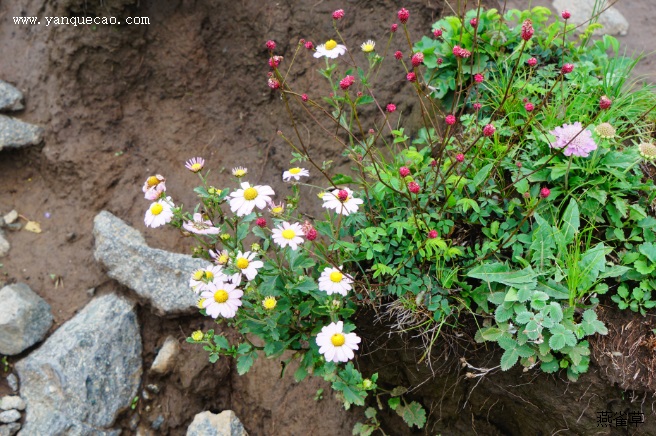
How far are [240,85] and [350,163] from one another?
110 centimetres

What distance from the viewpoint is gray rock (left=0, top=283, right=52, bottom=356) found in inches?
116

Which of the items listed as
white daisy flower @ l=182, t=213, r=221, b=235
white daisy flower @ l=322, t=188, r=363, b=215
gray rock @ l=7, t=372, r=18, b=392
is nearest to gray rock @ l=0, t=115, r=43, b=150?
gray rock @ l=7, t=372, r=18, b=392

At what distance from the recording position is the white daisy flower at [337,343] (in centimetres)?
175

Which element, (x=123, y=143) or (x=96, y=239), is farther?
(x=123, y=143)

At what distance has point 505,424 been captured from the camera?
2.25m

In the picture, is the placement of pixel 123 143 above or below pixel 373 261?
below

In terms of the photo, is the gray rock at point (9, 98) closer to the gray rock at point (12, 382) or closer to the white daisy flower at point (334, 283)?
the gray rock at point (12, 382)

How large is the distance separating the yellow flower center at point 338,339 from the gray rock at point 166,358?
1506 mm

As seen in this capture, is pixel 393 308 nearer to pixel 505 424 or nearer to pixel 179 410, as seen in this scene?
pixel 505 424

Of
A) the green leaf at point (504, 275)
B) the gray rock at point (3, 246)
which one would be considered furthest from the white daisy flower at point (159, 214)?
the gray rock at point (3, 246)

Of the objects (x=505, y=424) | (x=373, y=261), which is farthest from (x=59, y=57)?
(x=505, y=424)

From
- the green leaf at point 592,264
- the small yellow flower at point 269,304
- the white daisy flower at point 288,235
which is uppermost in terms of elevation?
the white daisy flower at point 288,235

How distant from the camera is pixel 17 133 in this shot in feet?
11.5

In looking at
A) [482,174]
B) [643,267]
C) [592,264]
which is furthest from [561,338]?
[482,174]
